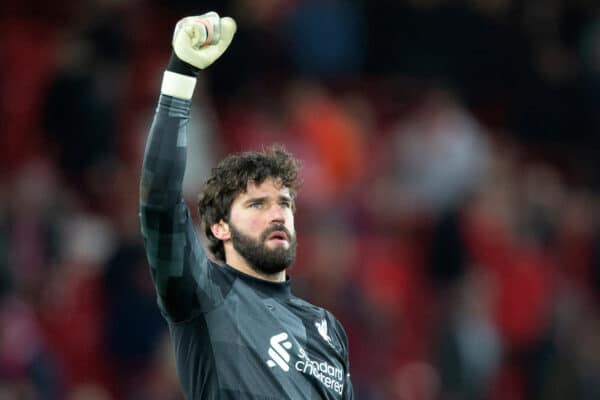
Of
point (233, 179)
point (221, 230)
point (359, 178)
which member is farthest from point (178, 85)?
point (359, 178)

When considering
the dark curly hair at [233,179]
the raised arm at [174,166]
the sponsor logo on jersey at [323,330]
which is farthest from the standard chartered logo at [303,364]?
the dark curly hair at [233,179]

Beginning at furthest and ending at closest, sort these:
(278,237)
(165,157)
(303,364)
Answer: (278,237), (303,364), (165,157)

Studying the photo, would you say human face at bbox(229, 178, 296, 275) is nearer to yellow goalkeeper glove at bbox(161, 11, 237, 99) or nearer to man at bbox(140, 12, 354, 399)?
man at bbox(140, 12, 354, 399)

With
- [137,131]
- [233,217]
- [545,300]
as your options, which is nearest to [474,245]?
[545,300]

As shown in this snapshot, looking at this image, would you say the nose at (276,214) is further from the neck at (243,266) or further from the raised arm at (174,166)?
the raised arm at (174,166)

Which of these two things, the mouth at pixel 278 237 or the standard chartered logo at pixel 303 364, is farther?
the mouth at pixel 278 237

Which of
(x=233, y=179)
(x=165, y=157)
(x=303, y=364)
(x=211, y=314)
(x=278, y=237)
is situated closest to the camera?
(x=165, y=157)

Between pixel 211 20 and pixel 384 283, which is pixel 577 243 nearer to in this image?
pixel 384 283

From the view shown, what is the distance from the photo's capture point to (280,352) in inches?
192

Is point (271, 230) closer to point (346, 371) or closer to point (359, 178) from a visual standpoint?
point (346, 371)

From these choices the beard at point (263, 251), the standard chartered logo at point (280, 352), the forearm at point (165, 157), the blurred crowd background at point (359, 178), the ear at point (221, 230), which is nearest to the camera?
the forearm at point (165, 157)

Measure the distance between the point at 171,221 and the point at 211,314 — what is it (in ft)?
1.29

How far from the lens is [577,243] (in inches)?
453

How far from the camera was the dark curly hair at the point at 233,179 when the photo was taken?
5129mm
